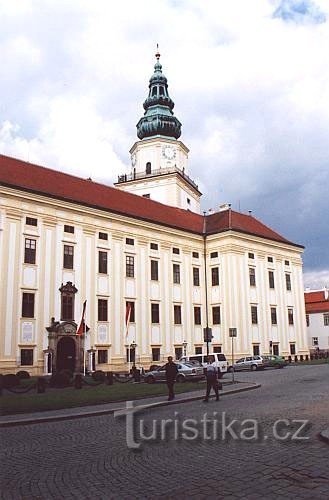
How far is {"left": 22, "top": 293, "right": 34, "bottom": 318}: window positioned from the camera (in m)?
36.0

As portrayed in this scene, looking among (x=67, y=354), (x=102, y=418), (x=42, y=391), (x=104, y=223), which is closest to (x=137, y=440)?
(x=102, y=418)

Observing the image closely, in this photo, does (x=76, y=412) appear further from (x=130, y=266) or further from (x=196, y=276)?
(x=196, y=276)

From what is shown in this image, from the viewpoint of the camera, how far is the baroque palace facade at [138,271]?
120 feet

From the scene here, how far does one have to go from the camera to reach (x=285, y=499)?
19.6 feet

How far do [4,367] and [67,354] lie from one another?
17.6 ft

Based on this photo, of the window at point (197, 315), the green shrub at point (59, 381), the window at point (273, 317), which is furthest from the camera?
the window at point (273, 317)

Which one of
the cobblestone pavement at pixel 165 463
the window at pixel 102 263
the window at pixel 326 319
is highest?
the window at pixel 102 263

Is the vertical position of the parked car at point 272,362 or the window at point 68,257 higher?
the window at point 68,257

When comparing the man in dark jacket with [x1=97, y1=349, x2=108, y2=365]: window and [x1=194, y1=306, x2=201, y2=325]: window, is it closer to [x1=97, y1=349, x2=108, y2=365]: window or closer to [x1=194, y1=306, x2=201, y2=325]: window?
[x1=97, y1=349, x2=108, y2=365]: window

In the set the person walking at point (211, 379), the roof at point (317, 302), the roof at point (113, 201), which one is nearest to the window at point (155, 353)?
the roof at point (113, 201)

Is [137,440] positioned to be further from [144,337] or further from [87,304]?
[144,337]

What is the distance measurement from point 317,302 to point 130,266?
45434 millimetres

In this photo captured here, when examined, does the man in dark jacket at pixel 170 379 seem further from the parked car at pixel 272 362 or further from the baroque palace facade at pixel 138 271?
the parked car at pixel 272 362

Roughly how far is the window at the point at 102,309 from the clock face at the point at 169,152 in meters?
25.9
